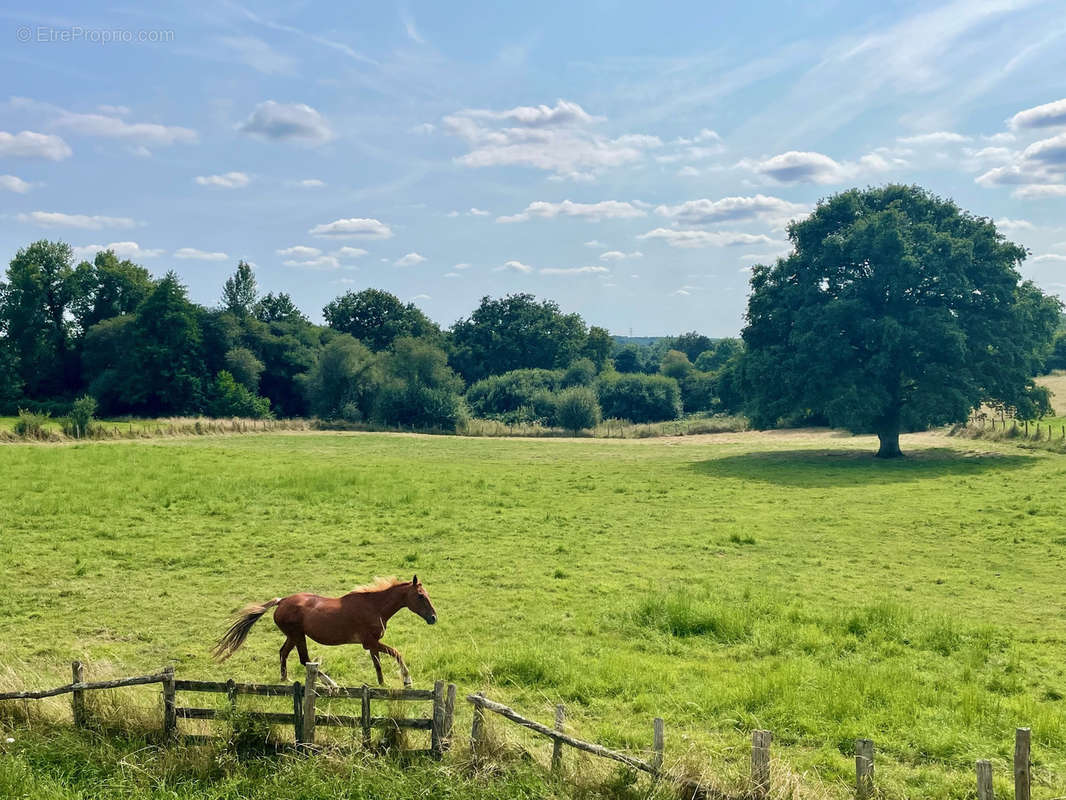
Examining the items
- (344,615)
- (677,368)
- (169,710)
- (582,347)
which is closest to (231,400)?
(582,347)

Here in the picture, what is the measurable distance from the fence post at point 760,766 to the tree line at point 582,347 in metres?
33.0

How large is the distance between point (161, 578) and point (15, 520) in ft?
25.5

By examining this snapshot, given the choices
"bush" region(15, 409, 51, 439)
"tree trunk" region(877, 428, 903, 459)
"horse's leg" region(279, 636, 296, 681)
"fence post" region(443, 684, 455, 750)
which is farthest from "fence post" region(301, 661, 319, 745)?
"bush" region(15, 409, 51, 439)

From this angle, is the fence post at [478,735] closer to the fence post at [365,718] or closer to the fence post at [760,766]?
the fence post at [365,718]

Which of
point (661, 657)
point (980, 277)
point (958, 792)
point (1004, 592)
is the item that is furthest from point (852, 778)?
point (980, 277)

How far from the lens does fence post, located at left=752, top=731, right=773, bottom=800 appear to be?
21.6 feet

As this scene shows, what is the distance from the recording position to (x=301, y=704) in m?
7.96

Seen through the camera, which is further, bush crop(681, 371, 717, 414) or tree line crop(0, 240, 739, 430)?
bush crop(681, 371, 717, 414)

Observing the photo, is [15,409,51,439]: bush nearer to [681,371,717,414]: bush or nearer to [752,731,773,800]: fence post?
[752,731,773,800]: fence post

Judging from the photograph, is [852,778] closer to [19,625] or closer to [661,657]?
[661,657]

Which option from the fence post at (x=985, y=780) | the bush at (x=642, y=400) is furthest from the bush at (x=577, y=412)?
the fence post at (x=985, y=780)

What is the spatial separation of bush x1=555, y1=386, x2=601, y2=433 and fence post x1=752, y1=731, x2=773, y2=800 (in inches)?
2457

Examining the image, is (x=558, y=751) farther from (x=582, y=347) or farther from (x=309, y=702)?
(x=582, y=347)

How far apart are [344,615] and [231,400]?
69.8m
